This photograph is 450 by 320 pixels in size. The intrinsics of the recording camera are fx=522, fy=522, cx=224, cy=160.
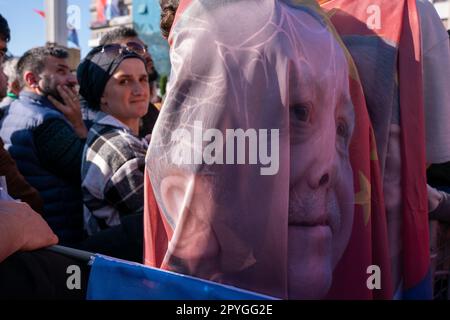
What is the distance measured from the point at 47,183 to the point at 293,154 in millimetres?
1823

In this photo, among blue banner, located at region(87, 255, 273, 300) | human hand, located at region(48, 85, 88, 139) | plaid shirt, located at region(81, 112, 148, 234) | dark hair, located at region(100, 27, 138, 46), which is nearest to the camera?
→ blue banner, located at region(87, 255, 273, 300)

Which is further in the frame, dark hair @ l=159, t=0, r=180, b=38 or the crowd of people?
dark hair @ l=159, t=0, r=180, b=38

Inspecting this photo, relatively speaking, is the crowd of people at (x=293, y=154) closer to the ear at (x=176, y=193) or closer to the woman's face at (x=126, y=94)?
the ear at (x=176, y=193)

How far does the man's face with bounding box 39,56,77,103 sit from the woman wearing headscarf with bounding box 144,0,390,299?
7.35ft

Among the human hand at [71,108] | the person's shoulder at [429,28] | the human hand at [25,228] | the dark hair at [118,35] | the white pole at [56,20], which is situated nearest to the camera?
the human hand at [25,228]

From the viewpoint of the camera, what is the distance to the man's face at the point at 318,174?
1.15m

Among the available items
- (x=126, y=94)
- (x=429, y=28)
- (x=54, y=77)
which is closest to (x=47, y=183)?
(x=126, y=94)

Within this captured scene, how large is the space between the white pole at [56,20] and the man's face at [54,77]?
2.81 ft

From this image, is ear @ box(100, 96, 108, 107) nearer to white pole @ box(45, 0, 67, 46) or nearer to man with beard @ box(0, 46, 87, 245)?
man with beard @ box(0, 46, 87, 245)

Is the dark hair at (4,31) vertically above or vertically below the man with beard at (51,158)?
above

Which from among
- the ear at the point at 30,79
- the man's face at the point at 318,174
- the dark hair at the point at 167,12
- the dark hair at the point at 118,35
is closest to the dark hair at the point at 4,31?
the ear at the point at 30,79

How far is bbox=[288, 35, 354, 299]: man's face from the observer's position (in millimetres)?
1146

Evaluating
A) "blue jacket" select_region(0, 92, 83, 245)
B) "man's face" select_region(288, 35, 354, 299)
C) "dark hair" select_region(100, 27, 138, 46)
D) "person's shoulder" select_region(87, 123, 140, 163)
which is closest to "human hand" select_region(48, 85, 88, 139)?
"blue jacket" select_region(0, 92, 83, 245)
